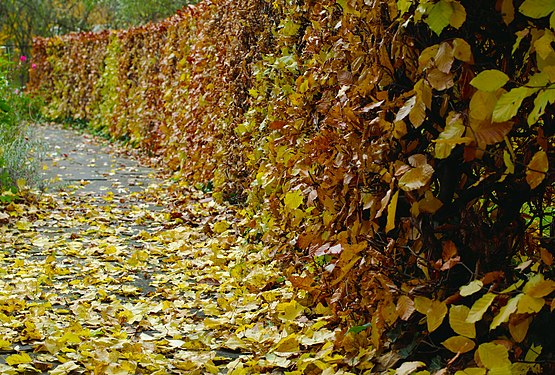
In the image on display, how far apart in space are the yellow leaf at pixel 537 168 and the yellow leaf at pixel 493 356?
502 mm

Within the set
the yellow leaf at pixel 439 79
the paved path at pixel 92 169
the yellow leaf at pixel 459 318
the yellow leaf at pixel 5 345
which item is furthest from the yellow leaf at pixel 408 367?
Answer: the paved path at pixel 92 169

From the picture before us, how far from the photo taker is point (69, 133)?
1522 cm

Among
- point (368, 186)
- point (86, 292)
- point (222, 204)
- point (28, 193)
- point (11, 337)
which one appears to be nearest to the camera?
point (368, 186)

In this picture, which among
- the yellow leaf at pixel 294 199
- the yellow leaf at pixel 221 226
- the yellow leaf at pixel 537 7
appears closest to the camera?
the yellow leaf at pixel 537 7

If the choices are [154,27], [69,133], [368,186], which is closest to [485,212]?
[368,186]

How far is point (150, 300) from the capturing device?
13.5ft

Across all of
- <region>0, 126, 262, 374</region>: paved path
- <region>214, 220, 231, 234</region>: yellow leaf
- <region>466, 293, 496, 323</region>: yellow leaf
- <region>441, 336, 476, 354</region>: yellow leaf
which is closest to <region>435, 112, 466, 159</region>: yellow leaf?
<region>466, 293, 496, 323</region>: yellow leaf

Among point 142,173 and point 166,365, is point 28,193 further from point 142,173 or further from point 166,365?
point 166,365

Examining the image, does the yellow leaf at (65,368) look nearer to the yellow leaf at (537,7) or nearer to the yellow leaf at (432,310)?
the yellow leaf at (432,310)

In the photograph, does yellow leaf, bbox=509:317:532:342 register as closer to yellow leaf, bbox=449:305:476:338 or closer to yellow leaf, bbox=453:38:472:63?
yellow leaf, bbox=449:305:476:338

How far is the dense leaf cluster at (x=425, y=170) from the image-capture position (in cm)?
207

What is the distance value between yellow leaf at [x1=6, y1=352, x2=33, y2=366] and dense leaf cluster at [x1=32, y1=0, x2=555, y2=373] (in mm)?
1282

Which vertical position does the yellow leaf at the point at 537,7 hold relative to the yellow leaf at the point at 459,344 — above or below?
above

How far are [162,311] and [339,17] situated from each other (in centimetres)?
192
